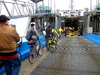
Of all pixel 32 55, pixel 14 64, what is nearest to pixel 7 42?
pixel 14 64

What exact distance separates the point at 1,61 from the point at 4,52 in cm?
38

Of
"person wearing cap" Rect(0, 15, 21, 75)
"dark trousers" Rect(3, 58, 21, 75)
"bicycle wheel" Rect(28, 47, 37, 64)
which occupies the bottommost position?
"bicycle wheel" Rect(28, 47, 37, 64)

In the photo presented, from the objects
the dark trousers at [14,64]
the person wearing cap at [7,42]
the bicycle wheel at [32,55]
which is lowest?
the bicycle wheel at [32,55]

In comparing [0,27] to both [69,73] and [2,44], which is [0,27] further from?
[69,73]

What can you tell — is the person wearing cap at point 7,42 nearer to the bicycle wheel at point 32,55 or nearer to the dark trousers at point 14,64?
the dark trousers at point 14,64

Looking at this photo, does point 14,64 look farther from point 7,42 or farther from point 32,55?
point 32,55

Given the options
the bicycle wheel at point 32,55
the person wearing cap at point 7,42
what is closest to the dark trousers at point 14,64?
the person wearing cap at point 7,42

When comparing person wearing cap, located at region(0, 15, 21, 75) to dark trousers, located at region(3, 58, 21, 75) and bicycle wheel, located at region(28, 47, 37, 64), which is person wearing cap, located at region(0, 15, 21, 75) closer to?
dark trousers, located at region(3, 58, 21, 75)

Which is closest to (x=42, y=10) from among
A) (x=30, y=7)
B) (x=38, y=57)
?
(x=30, y=7)

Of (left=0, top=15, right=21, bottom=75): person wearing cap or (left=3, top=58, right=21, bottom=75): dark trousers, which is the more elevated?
(left=0, top=15, right=21, bottom=75): person wearing cap

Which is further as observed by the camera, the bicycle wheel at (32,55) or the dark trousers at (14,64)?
the bicycle wheel at (32,55)

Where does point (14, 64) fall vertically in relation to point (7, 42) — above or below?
below

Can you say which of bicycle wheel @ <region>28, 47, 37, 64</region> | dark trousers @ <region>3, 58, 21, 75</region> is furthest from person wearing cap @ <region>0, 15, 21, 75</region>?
bicycle wheel @ <region>28, 47, 37, 64</region>

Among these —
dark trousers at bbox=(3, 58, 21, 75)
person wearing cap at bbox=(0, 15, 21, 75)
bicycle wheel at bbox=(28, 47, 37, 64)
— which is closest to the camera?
person wearing cap at bbox=(0, 15, 21, 75)
